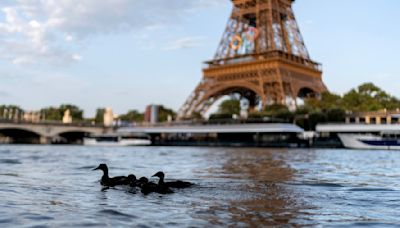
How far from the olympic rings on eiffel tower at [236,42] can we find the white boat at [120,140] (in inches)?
922

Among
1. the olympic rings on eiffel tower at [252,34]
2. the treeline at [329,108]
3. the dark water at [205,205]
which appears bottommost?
the dark water at [205,205]

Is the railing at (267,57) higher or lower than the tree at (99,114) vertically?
higher

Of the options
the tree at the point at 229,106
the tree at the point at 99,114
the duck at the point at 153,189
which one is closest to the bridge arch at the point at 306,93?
the tree at the point at 229,106

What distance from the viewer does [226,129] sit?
78688mm

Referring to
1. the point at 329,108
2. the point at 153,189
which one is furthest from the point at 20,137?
the point at 153,189

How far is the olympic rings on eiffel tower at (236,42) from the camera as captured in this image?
86375 millimetres

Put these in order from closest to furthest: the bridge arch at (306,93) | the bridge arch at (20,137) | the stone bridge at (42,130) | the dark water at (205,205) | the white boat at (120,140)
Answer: the dark water at (205,205) < the white boat at (120,140) < the bridge arch at (306,93) < the stone bridge at (42,130) < the bridge arch at (20,137)

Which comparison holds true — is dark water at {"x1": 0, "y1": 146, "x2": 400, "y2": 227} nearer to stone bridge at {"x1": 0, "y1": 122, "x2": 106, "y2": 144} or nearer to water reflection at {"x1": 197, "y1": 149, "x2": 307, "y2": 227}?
water reflection at {"x1": 197, "y1": 149, "x2": 307, "y2": 227}

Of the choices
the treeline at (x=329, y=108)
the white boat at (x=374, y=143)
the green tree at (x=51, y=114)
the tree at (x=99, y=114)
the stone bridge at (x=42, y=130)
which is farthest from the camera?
the tree at (x=99, y=114)

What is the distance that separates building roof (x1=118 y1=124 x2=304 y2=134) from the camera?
71.8 m

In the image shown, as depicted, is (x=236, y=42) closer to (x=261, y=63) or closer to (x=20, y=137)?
(x=261, y=63)

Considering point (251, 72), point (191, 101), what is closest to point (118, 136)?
point (191, 101)

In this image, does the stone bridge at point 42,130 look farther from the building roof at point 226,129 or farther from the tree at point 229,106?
the tree at point 229,106

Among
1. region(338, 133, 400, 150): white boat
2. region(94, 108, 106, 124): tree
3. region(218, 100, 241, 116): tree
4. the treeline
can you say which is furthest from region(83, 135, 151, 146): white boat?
region(94, 108, 106, 124): tree
